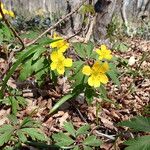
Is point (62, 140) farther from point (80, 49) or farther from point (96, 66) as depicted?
point (80, 49)

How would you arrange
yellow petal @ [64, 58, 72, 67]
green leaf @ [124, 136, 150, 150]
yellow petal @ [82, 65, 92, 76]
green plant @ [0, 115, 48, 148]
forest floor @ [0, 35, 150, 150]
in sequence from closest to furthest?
green leaf @ [124, 136, 150, 150] → green plant @ [0, 115, 48, 148] → yellow petal @ [82, 65, 92, 76] → yellow petal @ [64, 58, 72, 67] → forest floor @ [0, 35, 150, 150]

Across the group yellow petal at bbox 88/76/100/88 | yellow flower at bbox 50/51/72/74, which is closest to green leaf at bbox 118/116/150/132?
yellow petal at bbox 88/76/100/88

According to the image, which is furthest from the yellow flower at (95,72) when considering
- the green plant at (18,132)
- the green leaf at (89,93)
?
the green plant at (18,132)

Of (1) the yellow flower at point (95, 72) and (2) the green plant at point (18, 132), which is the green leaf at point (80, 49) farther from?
(2) the green plant at point (18, 132)

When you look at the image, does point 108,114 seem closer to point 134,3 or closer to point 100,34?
point 100,34

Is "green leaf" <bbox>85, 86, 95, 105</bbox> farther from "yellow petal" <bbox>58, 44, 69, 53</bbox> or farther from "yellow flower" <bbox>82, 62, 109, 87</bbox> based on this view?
"yellow petal" <bbox>58, 44, 69, 53</bbox>
